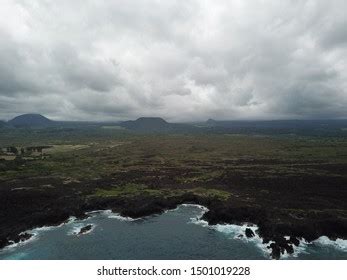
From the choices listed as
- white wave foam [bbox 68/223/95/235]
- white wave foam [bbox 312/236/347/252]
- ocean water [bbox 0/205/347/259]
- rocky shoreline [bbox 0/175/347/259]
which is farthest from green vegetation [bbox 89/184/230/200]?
white wave foam [bbox 312/236/347/252]

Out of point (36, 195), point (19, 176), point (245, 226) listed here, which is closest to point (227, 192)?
point (245, 226)

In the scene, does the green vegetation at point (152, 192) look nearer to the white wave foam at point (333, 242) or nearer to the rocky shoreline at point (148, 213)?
the rocky shoreline at point (148, 213)

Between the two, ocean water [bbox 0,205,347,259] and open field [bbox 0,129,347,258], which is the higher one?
open field [bbox 0,129,347,258]

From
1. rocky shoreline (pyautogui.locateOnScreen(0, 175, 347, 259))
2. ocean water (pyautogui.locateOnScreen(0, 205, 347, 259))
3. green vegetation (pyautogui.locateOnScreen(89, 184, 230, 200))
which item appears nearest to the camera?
ocean water (pyautogui.locateOnScreen(0, 205, 347, 259))

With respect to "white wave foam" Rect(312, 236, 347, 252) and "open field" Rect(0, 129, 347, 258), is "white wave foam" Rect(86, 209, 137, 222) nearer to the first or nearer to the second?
"open field" Rect(0, 129, 347, 258)

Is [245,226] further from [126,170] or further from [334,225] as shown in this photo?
[126,170]

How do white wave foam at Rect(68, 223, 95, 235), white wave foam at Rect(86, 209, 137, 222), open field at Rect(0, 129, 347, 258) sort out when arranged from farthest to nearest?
white wave foam at Rect(86, 209, 137, 222) → open field at Rect(0, 129, 347, 258) → white wave foam at Rect(68, 223, 95, 235)

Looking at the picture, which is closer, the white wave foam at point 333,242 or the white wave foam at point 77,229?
the white wave foam at point 333,242

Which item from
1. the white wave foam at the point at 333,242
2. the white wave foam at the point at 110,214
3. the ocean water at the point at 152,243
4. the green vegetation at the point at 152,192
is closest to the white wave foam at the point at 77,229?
the ocean water at the point at 152,243

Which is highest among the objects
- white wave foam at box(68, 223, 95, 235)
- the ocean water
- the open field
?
the open field
